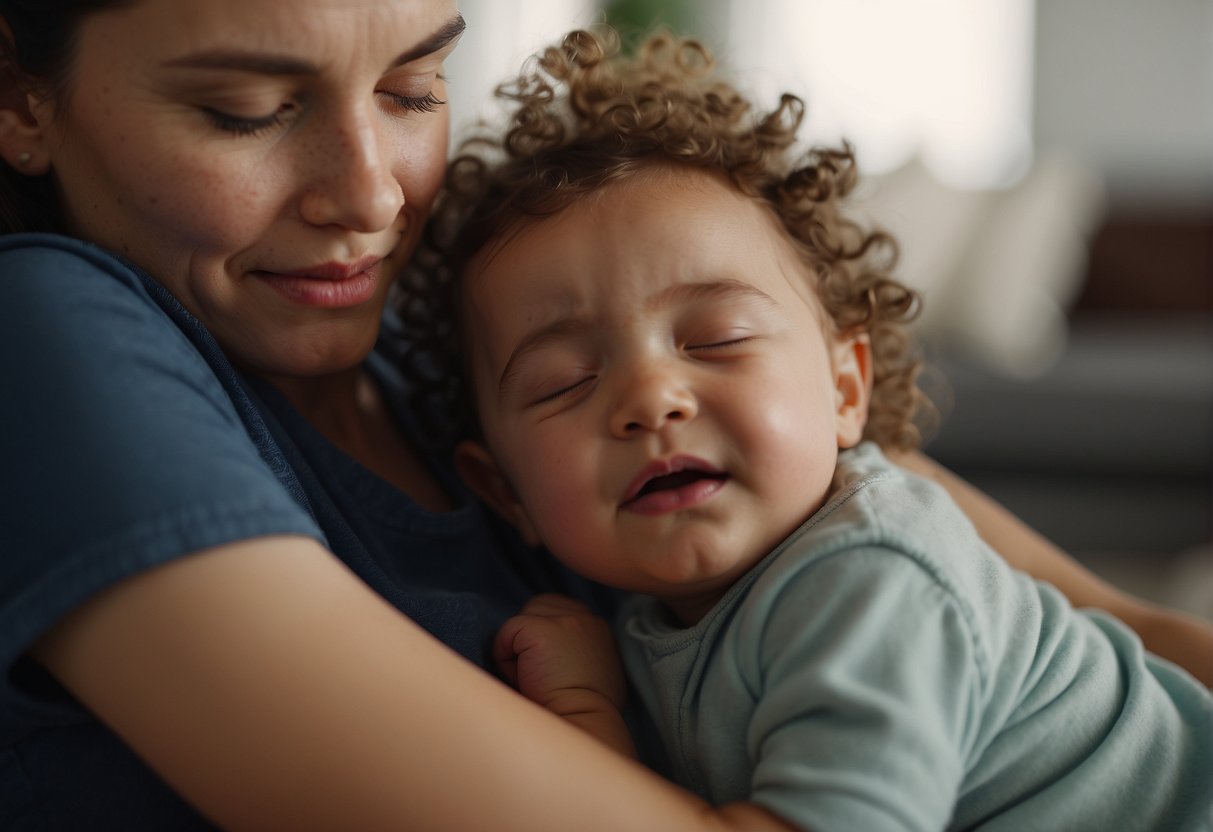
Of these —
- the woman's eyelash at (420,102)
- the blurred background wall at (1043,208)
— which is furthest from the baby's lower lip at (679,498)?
the blurred background wall at (1043,208)

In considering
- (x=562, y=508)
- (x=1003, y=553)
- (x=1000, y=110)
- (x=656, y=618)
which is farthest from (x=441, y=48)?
(x=1000, y=110)

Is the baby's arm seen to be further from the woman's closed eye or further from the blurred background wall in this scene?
the blurred background wall

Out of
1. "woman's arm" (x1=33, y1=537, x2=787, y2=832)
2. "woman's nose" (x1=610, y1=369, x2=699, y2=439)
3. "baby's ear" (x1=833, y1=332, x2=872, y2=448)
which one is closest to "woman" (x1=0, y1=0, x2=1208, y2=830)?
"woman's arm" (x1=33, y1=537, x2=787, y2=832)

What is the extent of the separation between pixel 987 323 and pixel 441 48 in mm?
2758

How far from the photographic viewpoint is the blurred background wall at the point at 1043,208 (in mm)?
3217

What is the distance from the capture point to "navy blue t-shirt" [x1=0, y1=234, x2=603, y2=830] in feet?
2.28

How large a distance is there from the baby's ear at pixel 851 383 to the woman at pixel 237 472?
1.12ft

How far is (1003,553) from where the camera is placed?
130cm

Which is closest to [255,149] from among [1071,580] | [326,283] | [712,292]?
[326,283]

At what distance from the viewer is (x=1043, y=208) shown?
3.72 m

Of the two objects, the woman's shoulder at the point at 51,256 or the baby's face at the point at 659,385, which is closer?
the woman's shoulder at the point at 51,256

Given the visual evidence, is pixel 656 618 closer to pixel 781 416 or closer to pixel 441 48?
pixel 781 416

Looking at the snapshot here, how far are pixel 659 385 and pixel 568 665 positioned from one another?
25 cm

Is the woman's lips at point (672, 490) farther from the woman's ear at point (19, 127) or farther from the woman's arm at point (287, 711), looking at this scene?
the woman's ear at point (19, 127)
